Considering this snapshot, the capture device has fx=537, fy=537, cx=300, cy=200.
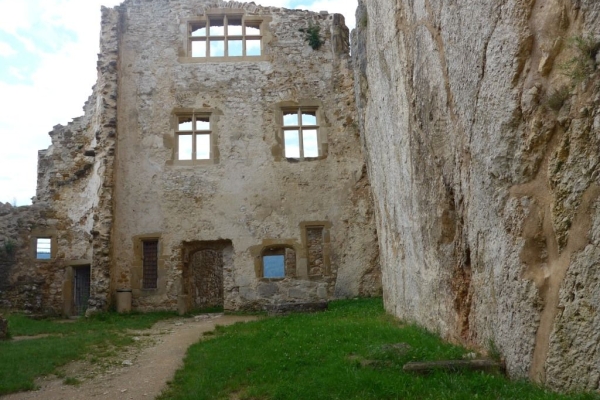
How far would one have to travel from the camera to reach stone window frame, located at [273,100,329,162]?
51.5 feet

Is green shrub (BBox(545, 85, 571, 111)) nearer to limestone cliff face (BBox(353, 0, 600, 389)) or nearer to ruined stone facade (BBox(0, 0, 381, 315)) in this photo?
limestone cliff face (BBox(353, 0, 600, 389))

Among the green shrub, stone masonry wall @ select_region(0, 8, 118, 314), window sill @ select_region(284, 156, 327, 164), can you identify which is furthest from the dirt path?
window sill @ select_region(284, 156, 327, 164)

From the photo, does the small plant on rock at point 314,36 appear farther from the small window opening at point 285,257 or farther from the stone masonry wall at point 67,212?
the small window opening at point 285,257

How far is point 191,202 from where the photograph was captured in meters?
15.2

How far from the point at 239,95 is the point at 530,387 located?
13.1 metres

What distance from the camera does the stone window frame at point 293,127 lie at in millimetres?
15703

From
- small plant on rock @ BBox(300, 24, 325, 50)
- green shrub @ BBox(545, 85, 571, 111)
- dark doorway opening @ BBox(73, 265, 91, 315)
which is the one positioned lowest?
dark doorway opening @ BBox(73, 265, 91, 315)

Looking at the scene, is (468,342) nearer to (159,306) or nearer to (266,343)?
(266,343)

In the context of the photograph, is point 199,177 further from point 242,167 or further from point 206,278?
point 206,278

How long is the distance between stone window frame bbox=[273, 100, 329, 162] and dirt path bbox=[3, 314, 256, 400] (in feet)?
23.0

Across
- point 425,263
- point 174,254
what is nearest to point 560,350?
point 425,263

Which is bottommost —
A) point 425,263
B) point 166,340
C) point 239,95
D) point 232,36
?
point 166,340

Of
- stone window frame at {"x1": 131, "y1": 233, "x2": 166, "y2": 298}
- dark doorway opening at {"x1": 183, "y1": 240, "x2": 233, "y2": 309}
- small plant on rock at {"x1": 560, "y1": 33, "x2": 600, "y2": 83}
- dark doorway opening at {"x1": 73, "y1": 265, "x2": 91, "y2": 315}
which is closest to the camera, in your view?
small plant on rock at {"x1": 560, "y1": 33, "x2": 600, "y2": 83}

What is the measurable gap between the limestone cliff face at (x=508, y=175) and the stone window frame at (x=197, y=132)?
8658mm
